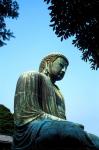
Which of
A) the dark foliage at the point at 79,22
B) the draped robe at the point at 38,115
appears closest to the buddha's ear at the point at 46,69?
the draped robe at the point at 38,115

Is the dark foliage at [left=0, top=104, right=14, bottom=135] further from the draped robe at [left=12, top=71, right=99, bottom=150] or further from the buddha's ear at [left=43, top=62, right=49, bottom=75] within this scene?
the draped robe at [left=12, top=71, right=99, bottom=150]

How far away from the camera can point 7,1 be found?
15.5 metres

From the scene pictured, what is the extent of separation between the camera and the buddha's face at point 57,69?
8.07 m

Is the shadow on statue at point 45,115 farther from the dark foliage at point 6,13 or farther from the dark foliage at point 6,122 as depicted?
the dark foliage at point 6,122

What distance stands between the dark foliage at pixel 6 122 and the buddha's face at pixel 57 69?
15151 millimetres

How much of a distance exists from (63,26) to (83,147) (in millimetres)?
5005

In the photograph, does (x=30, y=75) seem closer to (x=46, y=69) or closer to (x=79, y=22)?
(x=46, y=69)

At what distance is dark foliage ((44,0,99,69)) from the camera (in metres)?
11.1

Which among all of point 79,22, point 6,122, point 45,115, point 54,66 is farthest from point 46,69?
point 6,122

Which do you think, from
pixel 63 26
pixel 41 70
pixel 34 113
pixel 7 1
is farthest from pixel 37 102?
pixel 7 1

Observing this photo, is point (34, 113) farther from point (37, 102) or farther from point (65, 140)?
point (65, 140)

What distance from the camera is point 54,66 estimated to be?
26.6 ft

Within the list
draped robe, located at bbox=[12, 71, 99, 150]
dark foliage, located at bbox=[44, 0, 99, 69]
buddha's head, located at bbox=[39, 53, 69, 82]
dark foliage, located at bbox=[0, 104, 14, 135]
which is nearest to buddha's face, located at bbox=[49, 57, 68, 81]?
buddha's head, located at bbox=[39, 53, 69, 82]

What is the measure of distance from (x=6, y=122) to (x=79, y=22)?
1329 centimetres
